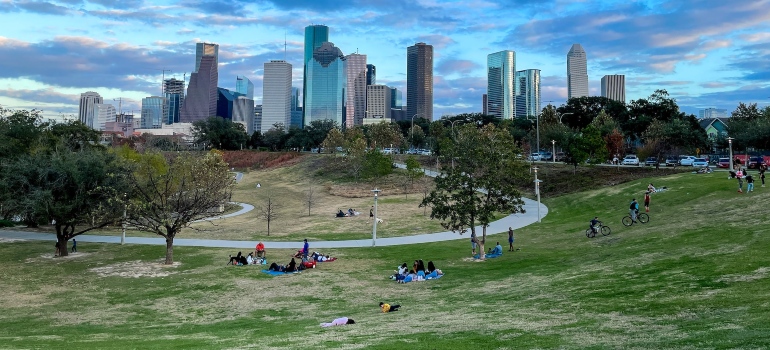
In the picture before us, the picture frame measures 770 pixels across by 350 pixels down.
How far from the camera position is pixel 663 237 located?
28375mm

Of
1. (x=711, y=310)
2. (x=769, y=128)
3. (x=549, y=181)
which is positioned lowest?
(x=711, y=310)

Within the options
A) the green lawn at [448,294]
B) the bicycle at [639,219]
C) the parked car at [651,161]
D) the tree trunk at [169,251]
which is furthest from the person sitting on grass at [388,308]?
the parked car at [651,161]

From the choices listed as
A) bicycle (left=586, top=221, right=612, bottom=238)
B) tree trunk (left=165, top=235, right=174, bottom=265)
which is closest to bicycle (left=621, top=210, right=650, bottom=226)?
bicycle (left=586, top=221, right=612, bottom=238)

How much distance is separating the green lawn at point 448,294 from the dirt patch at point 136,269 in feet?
0.41

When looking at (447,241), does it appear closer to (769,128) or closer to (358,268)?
(358,268)

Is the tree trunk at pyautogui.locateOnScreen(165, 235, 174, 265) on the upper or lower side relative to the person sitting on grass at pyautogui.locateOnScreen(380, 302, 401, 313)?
upper

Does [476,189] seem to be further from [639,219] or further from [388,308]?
[388,308]

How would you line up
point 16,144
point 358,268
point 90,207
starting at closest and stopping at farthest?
point 358,268, point 90,207, point 16,144

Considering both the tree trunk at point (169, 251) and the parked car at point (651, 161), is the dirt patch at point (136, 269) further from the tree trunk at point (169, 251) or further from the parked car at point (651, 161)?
the parked car at point (651, 161)

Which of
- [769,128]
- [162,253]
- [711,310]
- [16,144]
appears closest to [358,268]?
[162,253]

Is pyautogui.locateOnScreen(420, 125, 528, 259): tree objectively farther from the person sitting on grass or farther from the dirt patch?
the dirt patch

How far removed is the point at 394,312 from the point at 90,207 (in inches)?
1070

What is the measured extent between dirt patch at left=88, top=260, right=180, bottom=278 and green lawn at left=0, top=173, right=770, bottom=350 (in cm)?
12

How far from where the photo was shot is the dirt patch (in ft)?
99.3
